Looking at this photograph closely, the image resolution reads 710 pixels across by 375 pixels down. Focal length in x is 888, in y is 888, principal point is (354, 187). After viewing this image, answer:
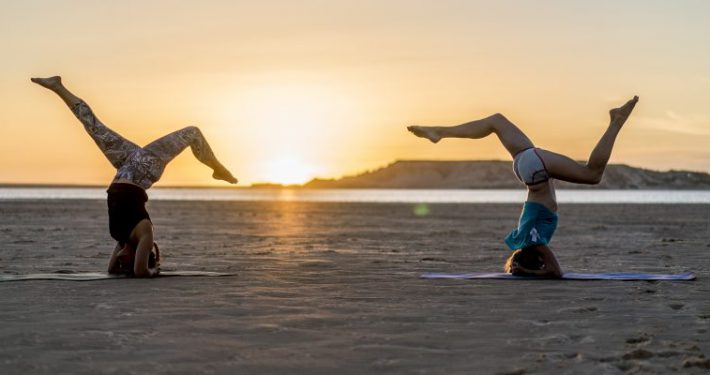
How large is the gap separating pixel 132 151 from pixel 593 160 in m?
4.99

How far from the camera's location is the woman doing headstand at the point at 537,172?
931 cm

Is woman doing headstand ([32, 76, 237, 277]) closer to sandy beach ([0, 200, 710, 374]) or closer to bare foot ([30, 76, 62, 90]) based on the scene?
bare foot ([30, 76, 62, 90])

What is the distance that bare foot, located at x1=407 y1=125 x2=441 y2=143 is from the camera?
10.0 m

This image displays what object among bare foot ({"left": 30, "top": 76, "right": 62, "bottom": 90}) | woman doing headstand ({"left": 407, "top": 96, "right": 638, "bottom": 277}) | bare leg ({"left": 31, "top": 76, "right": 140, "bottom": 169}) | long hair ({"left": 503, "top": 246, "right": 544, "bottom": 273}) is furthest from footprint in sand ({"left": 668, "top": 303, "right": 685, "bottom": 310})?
bare foot ({"left": 30, "top": 76, "right": 62, "bottom": 90})

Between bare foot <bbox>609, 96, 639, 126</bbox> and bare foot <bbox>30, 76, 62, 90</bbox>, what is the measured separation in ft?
19.8

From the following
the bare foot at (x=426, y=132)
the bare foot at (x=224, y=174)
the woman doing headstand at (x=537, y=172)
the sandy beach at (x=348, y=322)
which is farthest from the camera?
the bare foot at (x=224, y=174)

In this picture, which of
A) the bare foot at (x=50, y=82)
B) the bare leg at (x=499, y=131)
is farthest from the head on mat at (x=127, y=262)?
the bare leg at (x=499, y=131)

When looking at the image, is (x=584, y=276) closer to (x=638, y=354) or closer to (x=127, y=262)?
(x=638, y=354)

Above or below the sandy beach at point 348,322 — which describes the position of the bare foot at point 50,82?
above

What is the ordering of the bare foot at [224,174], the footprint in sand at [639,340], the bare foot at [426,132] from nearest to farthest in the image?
the footprint in sand at [639,340], the bare foot at [426,132], the bare foot at [224,174]

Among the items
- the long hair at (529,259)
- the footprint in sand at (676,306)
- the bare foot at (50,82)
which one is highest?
the bare foot at (50,82)

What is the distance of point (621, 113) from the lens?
31.2ft

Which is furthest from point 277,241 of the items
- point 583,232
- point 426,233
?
point 583,232

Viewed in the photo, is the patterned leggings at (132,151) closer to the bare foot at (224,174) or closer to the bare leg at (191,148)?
the bare leg at (191,148)
